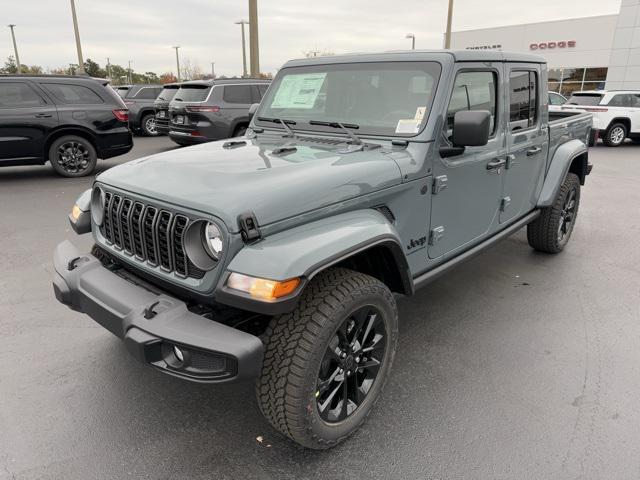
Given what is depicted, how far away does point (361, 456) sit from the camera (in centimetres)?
246

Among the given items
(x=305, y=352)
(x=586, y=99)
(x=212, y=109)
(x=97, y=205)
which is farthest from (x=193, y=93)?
(x=586, y=99)

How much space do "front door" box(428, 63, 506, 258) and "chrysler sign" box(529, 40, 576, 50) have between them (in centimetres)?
3620

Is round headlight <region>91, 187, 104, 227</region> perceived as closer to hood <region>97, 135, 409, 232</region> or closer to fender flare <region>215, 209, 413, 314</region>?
hood <region>97, 135, 409, 232</region>

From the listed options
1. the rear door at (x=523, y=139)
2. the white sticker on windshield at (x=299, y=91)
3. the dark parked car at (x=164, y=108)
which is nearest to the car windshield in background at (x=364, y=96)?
the white sticker on windshield at (x=299, y=91)

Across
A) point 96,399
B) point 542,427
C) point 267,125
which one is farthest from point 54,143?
point 542,427

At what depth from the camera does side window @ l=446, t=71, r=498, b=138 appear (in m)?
3.16

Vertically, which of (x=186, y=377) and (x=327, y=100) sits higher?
(x=327, y=100)

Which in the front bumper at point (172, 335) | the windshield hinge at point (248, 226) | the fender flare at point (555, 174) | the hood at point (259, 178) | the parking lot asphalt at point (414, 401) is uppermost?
the hood at point (259, 178)

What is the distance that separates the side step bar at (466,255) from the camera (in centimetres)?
312

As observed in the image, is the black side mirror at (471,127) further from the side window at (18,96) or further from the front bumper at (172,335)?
the side window at (18,96)

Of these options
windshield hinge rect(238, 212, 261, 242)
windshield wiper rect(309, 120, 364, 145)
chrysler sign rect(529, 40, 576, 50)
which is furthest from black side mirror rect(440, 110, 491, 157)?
chrysler sign rect(529, 40, 576, 50)

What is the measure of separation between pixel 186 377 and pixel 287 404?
0.46 metres

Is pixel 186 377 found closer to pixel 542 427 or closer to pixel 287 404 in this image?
pixel 287 404

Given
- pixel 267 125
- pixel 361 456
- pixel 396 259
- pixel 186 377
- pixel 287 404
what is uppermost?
pixel 267 125
